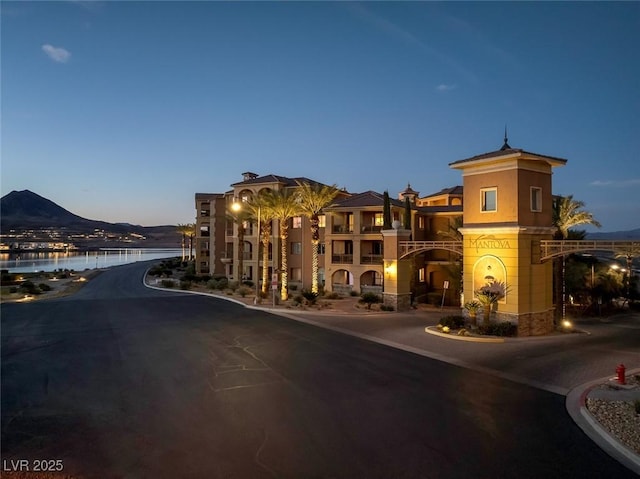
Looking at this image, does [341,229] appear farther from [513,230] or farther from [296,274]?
[513,230]

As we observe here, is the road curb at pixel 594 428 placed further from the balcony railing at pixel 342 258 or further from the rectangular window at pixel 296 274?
the rectangular window at pixel 296 274

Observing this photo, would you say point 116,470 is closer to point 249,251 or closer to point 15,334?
point 15,334

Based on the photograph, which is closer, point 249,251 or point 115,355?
point 115,355

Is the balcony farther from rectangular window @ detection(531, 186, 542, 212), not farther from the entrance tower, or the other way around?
rectangular window @ detection(531, 186, 542, 212)

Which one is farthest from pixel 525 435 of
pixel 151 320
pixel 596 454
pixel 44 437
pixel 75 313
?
pixel 75 313

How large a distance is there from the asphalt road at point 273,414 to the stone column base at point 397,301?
34.0 ft

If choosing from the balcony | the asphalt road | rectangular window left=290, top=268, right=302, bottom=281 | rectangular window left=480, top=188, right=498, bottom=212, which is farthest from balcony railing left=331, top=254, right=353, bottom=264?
the asphalt road

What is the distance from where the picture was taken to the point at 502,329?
20469 mm

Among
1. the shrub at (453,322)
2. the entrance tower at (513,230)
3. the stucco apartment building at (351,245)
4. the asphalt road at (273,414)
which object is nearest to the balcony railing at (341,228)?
the stucco apartment building at (351,245)

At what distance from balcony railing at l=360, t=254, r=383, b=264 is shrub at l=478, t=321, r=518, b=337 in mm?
18070

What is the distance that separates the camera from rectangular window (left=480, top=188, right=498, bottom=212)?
2159cm

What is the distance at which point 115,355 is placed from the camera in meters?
16.3

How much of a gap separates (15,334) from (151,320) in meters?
6.62

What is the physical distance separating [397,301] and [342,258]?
1272 cm
